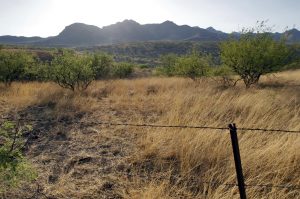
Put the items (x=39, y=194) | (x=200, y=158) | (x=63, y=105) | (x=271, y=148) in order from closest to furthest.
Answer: (x=39, y=194) → (x=271, y=148) → (x=200, y=158) → (x=63, y=105)

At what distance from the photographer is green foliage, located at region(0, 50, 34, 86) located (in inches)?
739

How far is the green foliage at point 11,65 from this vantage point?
18.8m

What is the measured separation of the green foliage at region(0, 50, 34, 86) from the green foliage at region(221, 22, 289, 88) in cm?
1214

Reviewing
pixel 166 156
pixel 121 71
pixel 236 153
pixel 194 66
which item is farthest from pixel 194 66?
pixel 236 153

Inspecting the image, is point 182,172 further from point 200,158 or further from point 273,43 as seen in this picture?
point 273,43

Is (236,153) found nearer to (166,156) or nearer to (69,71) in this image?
(166,156)

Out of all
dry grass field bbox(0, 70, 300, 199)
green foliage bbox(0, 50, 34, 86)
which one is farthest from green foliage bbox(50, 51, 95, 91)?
dry grass field bbox(0, 70, 300, 199)

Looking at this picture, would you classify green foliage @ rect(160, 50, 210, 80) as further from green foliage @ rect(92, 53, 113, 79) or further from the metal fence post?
the metal fence post

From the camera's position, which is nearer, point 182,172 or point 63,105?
point 182,172

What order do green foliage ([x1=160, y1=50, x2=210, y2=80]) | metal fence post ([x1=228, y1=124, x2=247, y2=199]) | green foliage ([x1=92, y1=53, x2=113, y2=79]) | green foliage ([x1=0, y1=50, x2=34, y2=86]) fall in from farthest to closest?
1. green foliage ([x1=92, y1=53, x2=113, y2=79])
2. green foliage ([x1=160, y1=50, x2=210, y2=80])
3. green foliage ([x1=0, y1=50, x2=34, y2=86])
4. metal fence post ([x1=228, y1=124, x2=247, y2=199])

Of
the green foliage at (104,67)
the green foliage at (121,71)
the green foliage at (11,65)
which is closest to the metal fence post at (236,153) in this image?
the green foliage at (11,65)

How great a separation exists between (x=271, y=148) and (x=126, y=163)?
2.69 meters

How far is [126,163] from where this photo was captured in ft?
20.0

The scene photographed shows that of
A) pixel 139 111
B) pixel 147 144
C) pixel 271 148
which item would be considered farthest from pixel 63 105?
pixel 271 148
